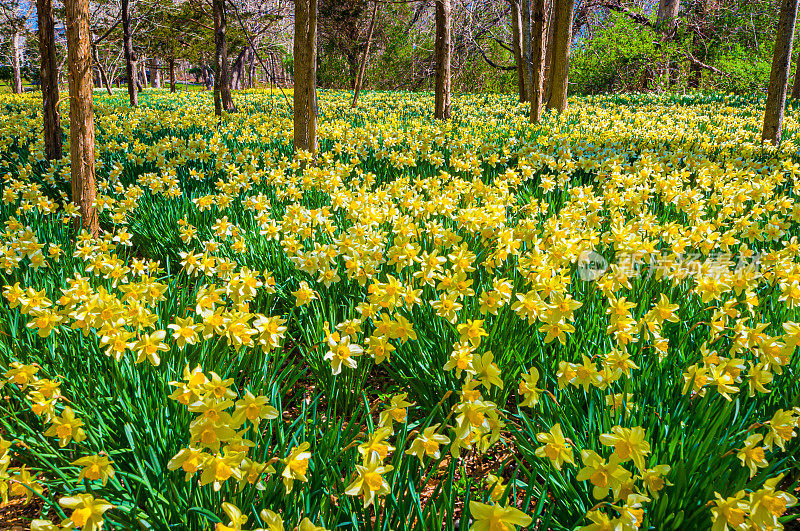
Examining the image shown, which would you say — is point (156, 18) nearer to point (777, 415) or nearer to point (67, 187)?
point (67, 187)

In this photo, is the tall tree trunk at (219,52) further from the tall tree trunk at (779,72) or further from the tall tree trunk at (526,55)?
the tall tree trunk at (779,72)

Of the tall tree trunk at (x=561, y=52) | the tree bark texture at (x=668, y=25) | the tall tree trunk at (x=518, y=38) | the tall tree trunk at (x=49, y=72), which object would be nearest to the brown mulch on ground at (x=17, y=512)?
the tall tree trunk at (x=49, y=72)

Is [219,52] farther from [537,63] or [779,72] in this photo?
[779,72]

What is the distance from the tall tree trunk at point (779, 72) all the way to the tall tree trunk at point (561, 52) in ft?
14.8

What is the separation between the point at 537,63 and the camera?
8734mm

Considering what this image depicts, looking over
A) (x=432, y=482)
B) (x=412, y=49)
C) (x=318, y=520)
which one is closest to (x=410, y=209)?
(x=432, y=482)

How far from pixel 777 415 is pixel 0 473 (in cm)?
169

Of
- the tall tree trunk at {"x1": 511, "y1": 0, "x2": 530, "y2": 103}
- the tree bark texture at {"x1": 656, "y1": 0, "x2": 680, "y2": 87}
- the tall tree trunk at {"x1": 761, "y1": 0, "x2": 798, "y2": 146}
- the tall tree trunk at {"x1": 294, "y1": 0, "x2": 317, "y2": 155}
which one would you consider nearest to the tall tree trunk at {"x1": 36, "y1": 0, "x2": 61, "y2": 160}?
the tall tree trunk at {"x1": 294, "y1": 0, "x2": 317, "y2": 155}

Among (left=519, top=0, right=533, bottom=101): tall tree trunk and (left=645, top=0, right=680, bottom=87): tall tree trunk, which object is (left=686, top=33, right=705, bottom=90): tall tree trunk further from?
(left=519, top=0, right=533, bottom=101): tall tree trunk

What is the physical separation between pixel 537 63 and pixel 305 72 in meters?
4.82

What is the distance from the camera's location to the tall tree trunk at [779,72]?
571cm

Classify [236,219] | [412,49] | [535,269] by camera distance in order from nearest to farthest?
[535,269] < [236,219] < [412,49]

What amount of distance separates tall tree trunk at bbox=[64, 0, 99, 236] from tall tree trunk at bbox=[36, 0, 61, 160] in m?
0.98

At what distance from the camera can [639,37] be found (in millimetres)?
19438
